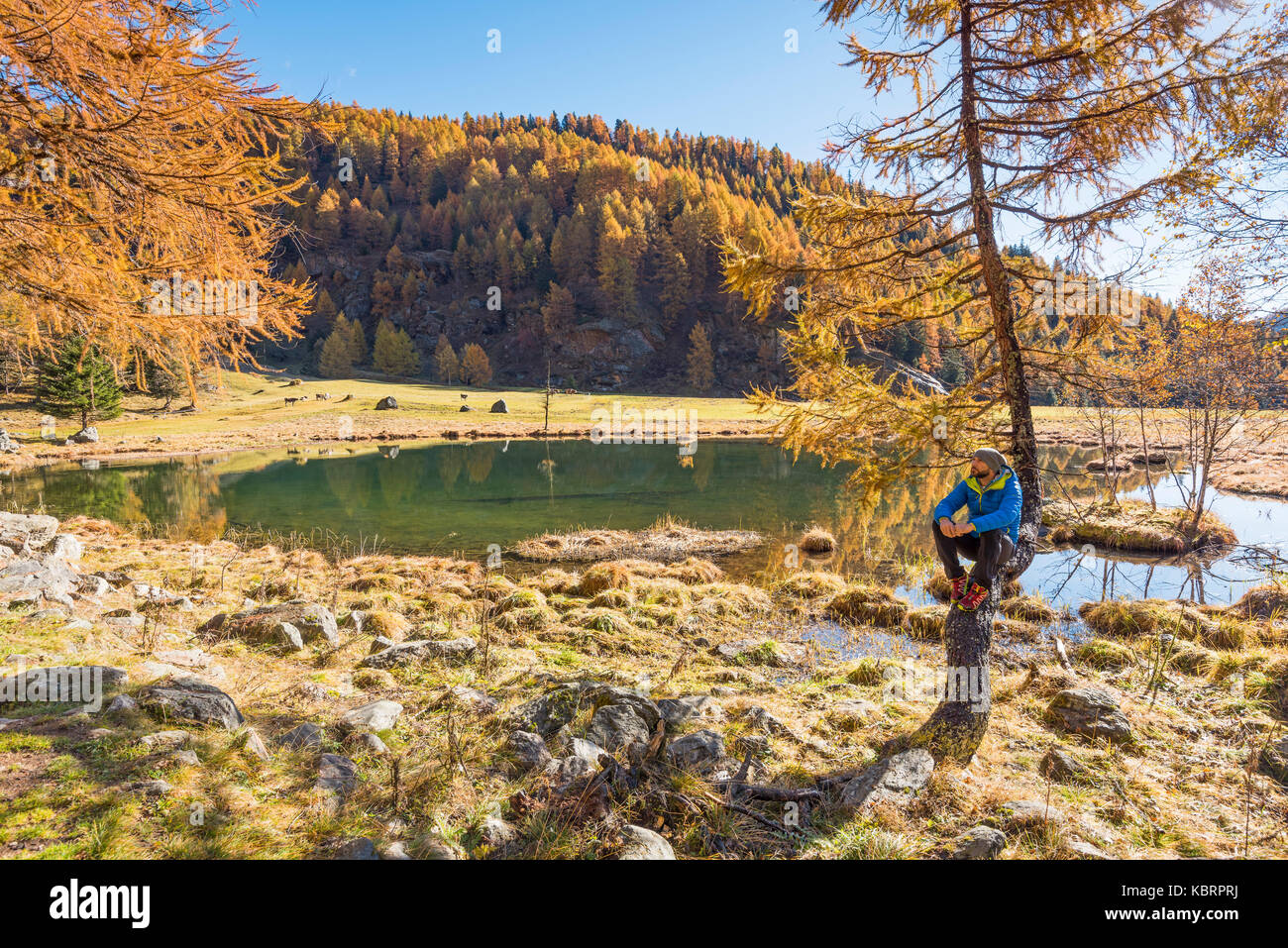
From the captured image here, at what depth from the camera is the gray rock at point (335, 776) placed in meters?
4.57

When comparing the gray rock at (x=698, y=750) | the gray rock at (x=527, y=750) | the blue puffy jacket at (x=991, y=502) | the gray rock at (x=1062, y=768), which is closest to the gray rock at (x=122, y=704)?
the gray rock at (x=527, y=750)

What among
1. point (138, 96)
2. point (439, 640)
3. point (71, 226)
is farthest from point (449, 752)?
point (138, 96)

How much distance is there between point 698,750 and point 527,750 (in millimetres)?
1544

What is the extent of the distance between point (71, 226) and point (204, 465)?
134 feet

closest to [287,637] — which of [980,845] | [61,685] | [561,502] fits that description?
[61,685]

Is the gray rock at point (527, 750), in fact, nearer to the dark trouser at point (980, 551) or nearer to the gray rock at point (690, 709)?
the gray rock at point (690, 709)

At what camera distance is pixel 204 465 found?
38.8m

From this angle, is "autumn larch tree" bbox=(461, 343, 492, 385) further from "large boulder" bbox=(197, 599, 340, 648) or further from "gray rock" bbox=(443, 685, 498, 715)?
"gray rock" bbox=(443, 685, 498, 715)

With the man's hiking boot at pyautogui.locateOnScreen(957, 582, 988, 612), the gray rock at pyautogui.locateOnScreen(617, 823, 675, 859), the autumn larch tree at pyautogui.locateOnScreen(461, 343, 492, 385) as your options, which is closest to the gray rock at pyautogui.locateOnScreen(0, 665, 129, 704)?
the gray rock at pyautogui.locateOnScreen(617, 823, 675, 859)

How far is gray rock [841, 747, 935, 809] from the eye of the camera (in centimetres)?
486

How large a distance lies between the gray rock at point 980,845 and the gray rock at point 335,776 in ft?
14.6

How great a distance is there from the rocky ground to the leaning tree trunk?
14.1 inches

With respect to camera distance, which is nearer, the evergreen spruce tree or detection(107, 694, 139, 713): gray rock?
detection(107, 694, 139, 713): gray rock

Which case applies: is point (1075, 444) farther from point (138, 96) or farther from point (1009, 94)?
point (138, 96)
